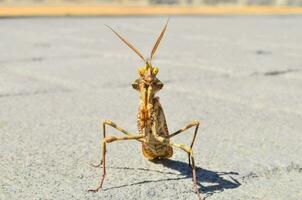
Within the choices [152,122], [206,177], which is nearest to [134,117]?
[206,177]

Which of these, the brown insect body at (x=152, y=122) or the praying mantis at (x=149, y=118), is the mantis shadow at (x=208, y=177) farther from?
the brown insect body at (x=152, y=122)

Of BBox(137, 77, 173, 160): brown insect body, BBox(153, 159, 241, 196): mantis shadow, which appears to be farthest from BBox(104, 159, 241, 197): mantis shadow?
BBox(137, 77, 173, 160): brown insect body

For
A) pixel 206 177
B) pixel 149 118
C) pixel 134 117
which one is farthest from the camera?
pixel 134 117

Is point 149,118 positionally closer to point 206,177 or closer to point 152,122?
point 152,122

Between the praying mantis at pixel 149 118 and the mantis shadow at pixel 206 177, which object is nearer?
the praying mantis at pixel 149 118

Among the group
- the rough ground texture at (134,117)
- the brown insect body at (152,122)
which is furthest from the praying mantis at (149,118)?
the rough ground texture at (134,117)

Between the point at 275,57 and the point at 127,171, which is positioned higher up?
the point at 127,171

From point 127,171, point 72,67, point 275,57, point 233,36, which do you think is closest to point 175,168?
point 127,171

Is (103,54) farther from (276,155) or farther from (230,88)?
(276,155)
